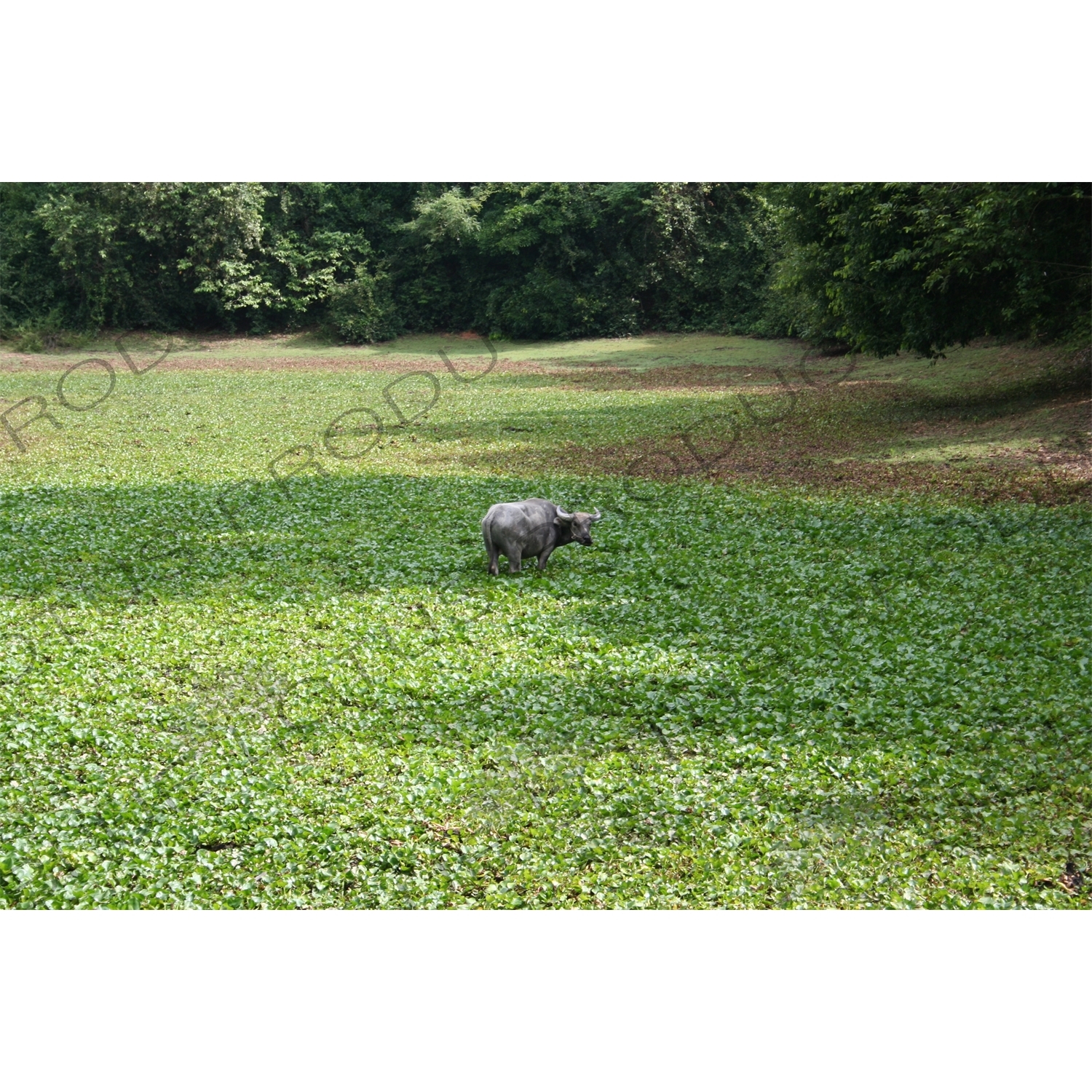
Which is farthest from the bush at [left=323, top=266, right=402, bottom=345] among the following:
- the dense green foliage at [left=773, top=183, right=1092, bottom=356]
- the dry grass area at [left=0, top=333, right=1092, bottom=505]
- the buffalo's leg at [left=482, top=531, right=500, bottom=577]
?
the buffalo's leg at [left=482, top=531, right=500, bottom=577]

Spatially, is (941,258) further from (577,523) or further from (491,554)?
(491,554)

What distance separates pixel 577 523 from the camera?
604 inches

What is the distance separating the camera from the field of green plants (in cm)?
780

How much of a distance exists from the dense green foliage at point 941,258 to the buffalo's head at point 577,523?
11.2 metres

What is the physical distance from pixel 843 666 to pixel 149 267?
5044 cm

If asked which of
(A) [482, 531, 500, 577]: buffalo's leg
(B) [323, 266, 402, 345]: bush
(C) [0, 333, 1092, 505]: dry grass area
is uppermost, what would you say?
(A) [482, 531, 500, 577]: buffalo's leg

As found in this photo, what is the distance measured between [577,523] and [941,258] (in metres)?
14.3

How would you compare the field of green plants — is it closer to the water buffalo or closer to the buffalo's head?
the water buffalo

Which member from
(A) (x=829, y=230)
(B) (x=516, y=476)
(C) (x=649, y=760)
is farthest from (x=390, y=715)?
(A) (x=829, y=230)

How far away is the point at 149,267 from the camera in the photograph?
176ft

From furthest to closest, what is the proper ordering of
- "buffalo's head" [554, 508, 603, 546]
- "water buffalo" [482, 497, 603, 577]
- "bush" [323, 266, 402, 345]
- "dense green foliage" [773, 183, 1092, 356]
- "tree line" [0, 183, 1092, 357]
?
"bush" [323, 266, 402, 345] → "tree line" [0, 183, 1092, 357] → "dense green foliage" [773, 183, 1092, 356] → "buffalo's head" [554, 508, 603, 546] → "water buffalo" [482, 497, 603, 577]

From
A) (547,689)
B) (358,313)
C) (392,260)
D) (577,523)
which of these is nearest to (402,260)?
(392,260)

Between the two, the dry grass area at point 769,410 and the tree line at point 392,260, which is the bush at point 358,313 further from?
the dry grass area at point 769,410
